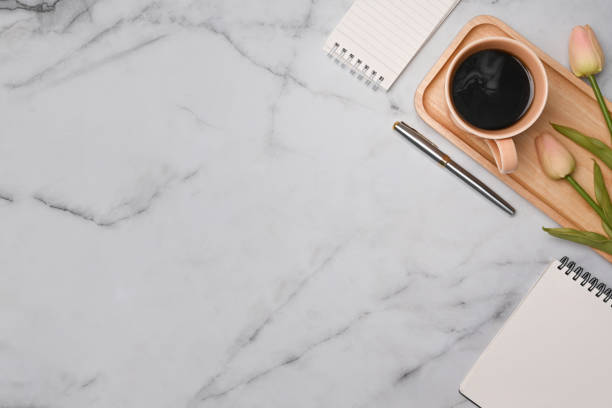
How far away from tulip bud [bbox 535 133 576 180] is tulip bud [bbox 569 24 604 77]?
90 millimetres

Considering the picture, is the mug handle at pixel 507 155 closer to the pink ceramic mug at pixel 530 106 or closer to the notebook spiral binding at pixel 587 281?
the pink ceramic mug at pixel 530 106

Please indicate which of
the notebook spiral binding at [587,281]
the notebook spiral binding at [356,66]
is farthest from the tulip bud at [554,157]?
the notebook spiral binding at [356,66]

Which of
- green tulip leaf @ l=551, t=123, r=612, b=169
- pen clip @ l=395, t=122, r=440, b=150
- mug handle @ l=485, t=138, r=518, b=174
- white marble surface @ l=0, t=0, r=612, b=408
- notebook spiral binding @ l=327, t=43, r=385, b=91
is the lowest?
white marble surface @ l=0, t=0, r=612, b=408

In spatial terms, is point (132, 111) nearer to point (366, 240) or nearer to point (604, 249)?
point (366, 240)

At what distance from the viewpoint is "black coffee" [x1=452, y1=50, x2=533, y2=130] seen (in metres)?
0.60

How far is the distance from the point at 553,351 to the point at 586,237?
0.15m

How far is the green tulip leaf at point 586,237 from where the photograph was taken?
1.99 feet

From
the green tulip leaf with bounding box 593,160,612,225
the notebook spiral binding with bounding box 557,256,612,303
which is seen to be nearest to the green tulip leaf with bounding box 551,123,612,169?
the green tulip leaf with bounding box 593,160,612,225

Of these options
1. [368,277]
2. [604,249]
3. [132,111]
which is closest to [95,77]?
[132,111]

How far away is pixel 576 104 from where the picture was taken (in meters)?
0.64

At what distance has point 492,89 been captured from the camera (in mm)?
606

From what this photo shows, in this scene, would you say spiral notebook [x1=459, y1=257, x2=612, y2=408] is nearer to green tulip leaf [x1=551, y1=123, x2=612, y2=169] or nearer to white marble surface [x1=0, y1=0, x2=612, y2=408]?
white marble surface [x1=0, y1=0, x2=612, y2=408]

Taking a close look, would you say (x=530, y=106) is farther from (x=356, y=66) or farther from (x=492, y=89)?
(x=356, y=66)

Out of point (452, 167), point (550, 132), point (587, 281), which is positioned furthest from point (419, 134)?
point (587, 281)
